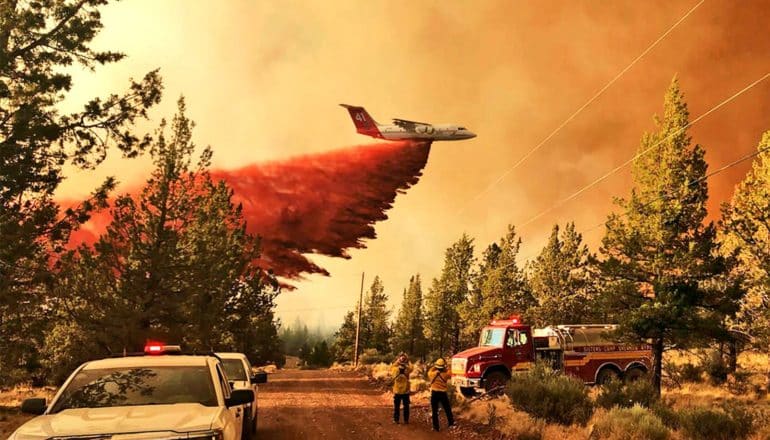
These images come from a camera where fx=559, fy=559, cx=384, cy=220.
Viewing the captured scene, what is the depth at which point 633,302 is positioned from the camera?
24531 millimetres

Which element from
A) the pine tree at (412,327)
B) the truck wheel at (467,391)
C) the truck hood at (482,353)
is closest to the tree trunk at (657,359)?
the truck hood at (482,353)

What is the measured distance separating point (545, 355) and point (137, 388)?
21.9 meters

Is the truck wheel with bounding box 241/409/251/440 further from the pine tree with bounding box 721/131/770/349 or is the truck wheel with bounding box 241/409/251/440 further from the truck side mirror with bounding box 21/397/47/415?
the pine tree with bounding box 721/131/770/349

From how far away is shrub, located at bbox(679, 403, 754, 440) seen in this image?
39.7ft

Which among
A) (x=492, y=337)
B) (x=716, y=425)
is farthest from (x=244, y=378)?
(x=492, y=337)

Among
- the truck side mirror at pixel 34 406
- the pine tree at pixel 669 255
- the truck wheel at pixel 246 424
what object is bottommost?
the truck wheel at pixel 246 424

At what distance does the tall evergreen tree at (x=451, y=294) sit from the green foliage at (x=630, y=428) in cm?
4024

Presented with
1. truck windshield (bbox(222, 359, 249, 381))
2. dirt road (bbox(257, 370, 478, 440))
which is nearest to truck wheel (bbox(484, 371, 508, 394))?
dirt road (bbox(257, 370, 478, 440))

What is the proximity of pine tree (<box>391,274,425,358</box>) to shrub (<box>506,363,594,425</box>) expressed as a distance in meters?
57.0

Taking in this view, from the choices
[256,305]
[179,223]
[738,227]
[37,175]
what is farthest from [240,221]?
[738,227]

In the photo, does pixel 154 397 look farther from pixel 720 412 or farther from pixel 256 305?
pixel 256 305

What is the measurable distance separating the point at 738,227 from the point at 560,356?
11.7 metres

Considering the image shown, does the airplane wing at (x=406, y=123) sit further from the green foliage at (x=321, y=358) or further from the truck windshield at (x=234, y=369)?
the green foliage at (x=321, y=358)

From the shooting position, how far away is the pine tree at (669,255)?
76.8ft
